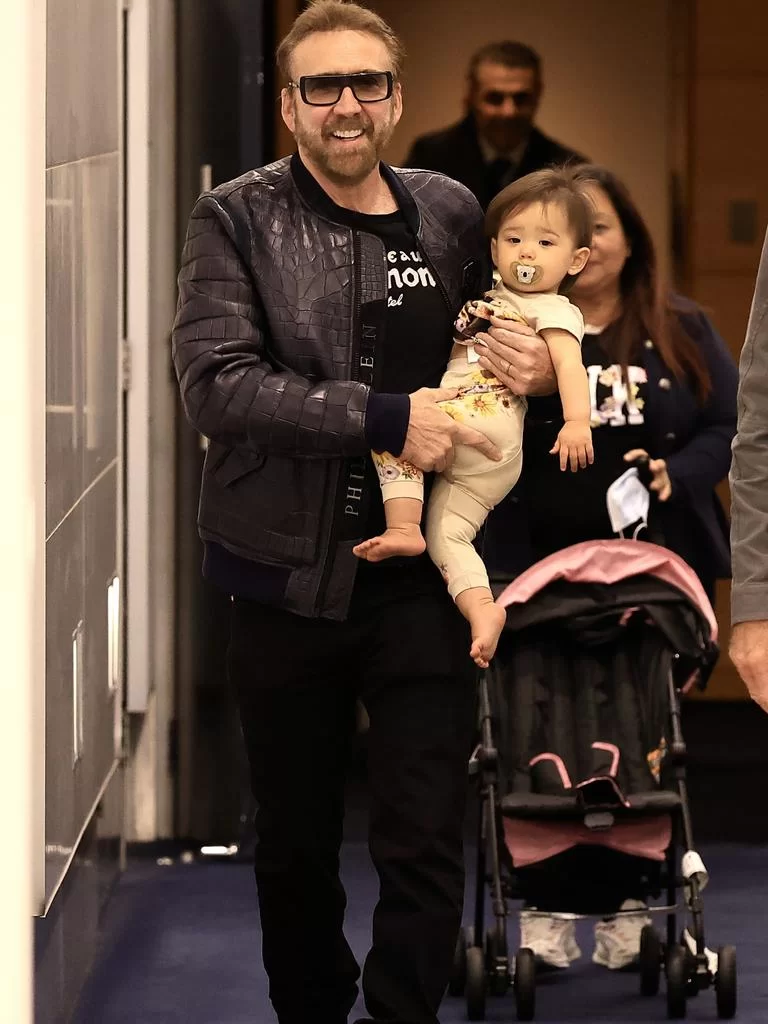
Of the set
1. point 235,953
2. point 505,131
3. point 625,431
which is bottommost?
point 235,953

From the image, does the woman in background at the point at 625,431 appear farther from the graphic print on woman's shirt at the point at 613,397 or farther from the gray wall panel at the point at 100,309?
the gray wall panel at the point at 100,309

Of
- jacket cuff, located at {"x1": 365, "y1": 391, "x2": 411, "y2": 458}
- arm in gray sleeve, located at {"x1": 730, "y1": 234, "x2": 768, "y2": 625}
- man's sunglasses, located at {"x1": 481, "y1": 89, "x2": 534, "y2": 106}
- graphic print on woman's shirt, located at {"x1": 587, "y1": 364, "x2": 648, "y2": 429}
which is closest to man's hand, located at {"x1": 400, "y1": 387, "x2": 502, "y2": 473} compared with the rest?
jacket cuff, located at {"x1": 365, "y1": 391, "x2": 411, "y2": 458}

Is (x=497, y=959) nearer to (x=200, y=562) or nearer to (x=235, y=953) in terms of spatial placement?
(x=235, y=953)

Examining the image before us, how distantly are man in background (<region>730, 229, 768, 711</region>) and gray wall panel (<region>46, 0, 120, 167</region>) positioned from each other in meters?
1.37

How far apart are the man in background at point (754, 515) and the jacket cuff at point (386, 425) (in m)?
0.64

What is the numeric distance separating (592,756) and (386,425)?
4.73 ft

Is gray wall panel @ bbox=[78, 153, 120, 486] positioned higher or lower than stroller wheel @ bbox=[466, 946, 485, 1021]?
higher

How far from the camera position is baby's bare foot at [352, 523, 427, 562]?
2965mm

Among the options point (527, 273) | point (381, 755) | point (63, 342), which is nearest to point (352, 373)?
point (527, 273)

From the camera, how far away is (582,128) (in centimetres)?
719

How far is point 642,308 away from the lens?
4.43m

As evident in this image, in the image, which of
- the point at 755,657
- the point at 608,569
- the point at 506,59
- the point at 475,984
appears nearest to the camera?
the point at 755,657

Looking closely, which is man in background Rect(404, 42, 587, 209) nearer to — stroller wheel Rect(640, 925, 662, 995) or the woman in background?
the woman in background

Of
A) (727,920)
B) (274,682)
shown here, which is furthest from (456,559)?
(727,920)
